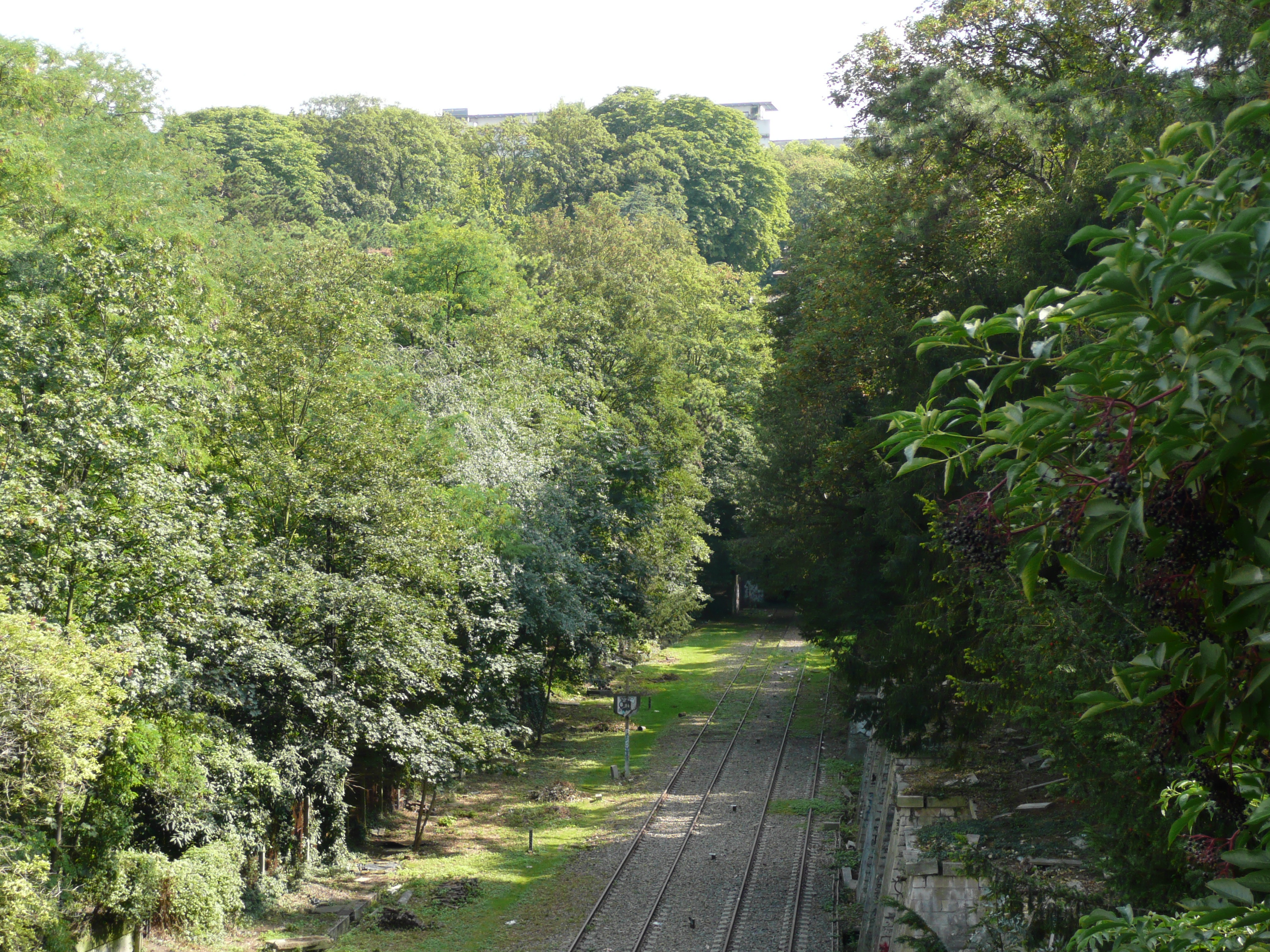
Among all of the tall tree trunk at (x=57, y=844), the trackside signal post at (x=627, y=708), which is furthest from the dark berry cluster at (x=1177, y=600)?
the trackside signal post at (x=627, y=708)

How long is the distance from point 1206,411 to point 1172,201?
56 centimetres

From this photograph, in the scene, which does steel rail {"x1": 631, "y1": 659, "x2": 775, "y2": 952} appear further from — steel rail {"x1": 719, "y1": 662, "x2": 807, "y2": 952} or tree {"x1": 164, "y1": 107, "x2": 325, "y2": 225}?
tree {"x1": 164, "y1": 107, "x2": 325, "y2": 225}

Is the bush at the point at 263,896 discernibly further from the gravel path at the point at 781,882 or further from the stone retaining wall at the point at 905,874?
the stone retaining wall at the point at 905,874

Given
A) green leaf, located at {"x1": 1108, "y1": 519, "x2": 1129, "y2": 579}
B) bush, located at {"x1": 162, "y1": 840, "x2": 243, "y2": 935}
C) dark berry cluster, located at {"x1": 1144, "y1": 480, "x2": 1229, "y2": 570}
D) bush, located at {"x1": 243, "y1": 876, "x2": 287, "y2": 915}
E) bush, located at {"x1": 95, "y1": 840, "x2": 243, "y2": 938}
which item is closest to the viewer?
green leaf, located at {"x1": 1108, "y1": 519, "x2": 1129, "y2": 579}

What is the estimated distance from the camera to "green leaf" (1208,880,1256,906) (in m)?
2.39

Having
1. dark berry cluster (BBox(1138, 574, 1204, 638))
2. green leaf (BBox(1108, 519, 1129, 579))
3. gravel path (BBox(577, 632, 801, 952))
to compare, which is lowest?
gravel path (BBox(577, 632, 801, 952))

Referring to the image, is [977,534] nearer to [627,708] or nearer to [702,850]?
[702,850]

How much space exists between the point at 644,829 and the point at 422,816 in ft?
15.6

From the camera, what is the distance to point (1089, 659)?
28.2 ft

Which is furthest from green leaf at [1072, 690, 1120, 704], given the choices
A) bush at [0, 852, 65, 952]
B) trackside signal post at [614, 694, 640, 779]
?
trackside signal post at [614, 694, 640, 779]

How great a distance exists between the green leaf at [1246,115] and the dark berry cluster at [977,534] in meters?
1.23

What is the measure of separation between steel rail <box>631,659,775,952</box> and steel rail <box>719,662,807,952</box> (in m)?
1.29

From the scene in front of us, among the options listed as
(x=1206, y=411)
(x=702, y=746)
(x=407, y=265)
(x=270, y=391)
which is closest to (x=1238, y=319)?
(x=1206, y=411)

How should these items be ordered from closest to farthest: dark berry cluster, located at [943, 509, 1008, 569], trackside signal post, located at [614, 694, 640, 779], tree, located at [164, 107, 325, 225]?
1. dark berry cluster, located at [943, 509, 1008, 569]
2. trackside signal post, located at [614, 694, 640, 779]
3. tree, located at [164, 107, 325, 225]
